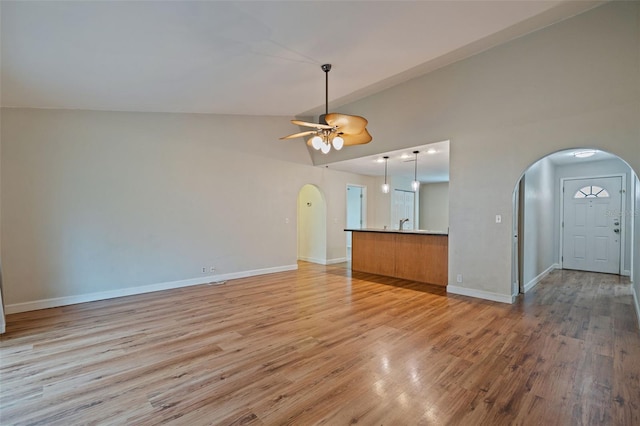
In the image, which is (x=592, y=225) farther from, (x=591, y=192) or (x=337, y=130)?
(x=337, y=130)

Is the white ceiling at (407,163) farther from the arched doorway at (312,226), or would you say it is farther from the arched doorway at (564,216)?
the arched doorway at (564,216)

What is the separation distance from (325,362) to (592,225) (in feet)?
23.5

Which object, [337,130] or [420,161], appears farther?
[420,161]

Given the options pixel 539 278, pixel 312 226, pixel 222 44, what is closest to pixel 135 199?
pixel 222 44

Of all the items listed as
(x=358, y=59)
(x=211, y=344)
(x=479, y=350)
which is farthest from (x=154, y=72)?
(x=479, y=350)

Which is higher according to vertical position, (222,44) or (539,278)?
(222,44)

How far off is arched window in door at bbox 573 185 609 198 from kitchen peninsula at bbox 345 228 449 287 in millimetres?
4076

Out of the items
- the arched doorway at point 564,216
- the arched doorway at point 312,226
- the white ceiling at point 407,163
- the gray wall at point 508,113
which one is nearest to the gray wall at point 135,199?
the arched doorway at point 312,226

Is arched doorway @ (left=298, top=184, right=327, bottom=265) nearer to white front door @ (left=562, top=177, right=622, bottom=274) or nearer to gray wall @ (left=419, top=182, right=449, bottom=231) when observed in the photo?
gray wall @ (left=419, top=182, right=449, bottom=231)

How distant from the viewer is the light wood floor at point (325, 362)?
1898 mm

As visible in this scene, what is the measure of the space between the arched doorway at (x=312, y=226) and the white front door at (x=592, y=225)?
571 centimetres

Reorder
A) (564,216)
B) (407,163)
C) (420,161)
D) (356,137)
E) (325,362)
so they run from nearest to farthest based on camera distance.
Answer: (325,362)
(356,137)
(420,161)
(407,163)
(564,216)

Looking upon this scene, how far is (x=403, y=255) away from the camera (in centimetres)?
567

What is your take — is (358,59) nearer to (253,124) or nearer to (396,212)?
(253,124)
